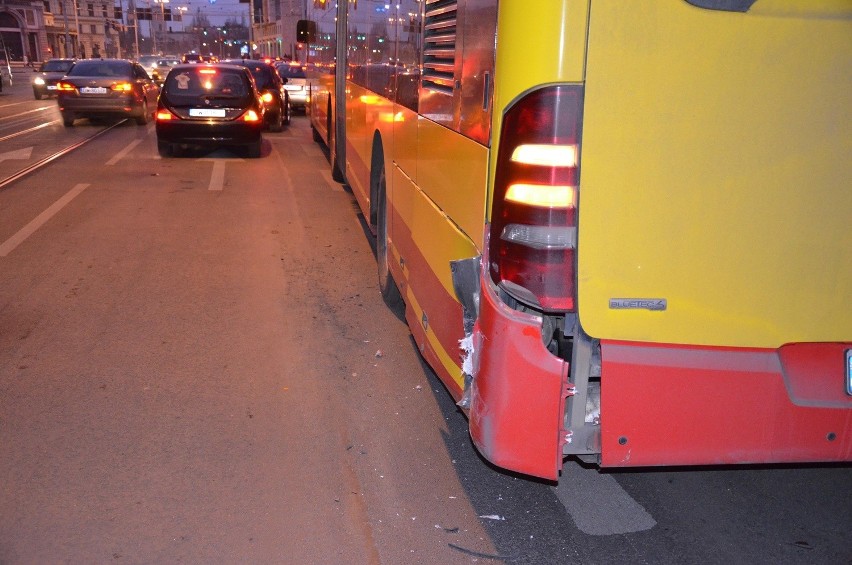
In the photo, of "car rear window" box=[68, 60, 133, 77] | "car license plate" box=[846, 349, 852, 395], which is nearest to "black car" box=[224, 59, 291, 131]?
"car rear window" box=[68, 60, 133, 77]

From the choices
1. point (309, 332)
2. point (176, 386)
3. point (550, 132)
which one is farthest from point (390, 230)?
point (550, 132)

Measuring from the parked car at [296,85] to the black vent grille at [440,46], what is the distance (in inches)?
948

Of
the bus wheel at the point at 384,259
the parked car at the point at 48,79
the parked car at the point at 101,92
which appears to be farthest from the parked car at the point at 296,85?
the bus wheel at the point at 384,259

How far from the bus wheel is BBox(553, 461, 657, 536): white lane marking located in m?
2.77

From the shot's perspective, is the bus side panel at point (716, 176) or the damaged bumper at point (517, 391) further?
the damaged bumper at point (517, 391)

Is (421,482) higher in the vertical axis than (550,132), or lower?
lower

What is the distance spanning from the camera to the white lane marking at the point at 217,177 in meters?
12.8

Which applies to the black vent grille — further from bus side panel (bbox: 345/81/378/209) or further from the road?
bus side panel (bbox: 345/81/378/209)

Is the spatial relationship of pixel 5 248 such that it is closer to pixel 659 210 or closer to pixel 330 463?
pixel 330 463

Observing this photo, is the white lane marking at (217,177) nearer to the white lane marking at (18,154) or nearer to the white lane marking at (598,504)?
the white lane marking at (18,154)

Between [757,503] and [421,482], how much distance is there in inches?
60.9

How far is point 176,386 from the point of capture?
5.16m

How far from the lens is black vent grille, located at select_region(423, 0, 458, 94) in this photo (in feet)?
12.5

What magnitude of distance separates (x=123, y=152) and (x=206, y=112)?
244 centimetres
